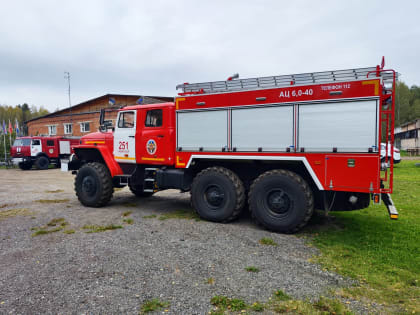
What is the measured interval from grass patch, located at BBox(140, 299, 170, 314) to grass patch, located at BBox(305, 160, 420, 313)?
2.20 meters

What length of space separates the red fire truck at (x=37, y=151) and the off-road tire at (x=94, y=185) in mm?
16438

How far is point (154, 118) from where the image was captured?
7668 mm

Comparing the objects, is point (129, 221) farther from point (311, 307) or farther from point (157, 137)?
point (311, 307)

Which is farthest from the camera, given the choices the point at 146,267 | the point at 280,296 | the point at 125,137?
the point at 125,137

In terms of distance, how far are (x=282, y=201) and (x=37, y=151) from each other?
2315 centimetres

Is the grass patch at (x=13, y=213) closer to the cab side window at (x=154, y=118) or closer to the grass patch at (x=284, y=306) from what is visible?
the cab side window at (x=154, y=118)

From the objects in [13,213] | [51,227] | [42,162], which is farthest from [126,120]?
[42,162]

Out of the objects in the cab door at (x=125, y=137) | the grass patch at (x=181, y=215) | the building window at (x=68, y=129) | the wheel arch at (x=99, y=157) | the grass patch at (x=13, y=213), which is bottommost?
the grass patch at (x=181, y=215)

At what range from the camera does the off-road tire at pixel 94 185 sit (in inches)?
320

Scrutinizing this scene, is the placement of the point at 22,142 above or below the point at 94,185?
above

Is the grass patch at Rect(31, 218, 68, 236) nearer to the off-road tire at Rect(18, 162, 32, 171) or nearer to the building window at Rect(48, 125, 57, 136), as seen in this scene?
the off-road tire at Rect(18, 162, 32, 171)

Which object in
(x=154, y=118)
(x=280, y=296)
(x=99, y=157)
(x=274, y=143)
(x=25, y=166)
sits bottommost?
(x=280, y=296)

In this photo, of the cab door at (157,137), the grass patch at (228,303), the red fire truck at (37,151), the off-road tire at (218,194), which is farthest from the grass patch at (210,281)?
the red fire truck at (37,151)

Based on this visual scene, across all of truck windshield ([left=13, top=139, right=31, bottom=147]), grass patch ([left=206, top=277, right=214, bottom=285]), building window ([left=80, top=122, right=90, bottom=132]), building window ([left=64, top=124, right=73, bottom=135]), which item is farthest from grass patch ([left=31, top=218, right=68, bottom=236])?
building window ([left=64, top=124, right=73, bottom=135])
